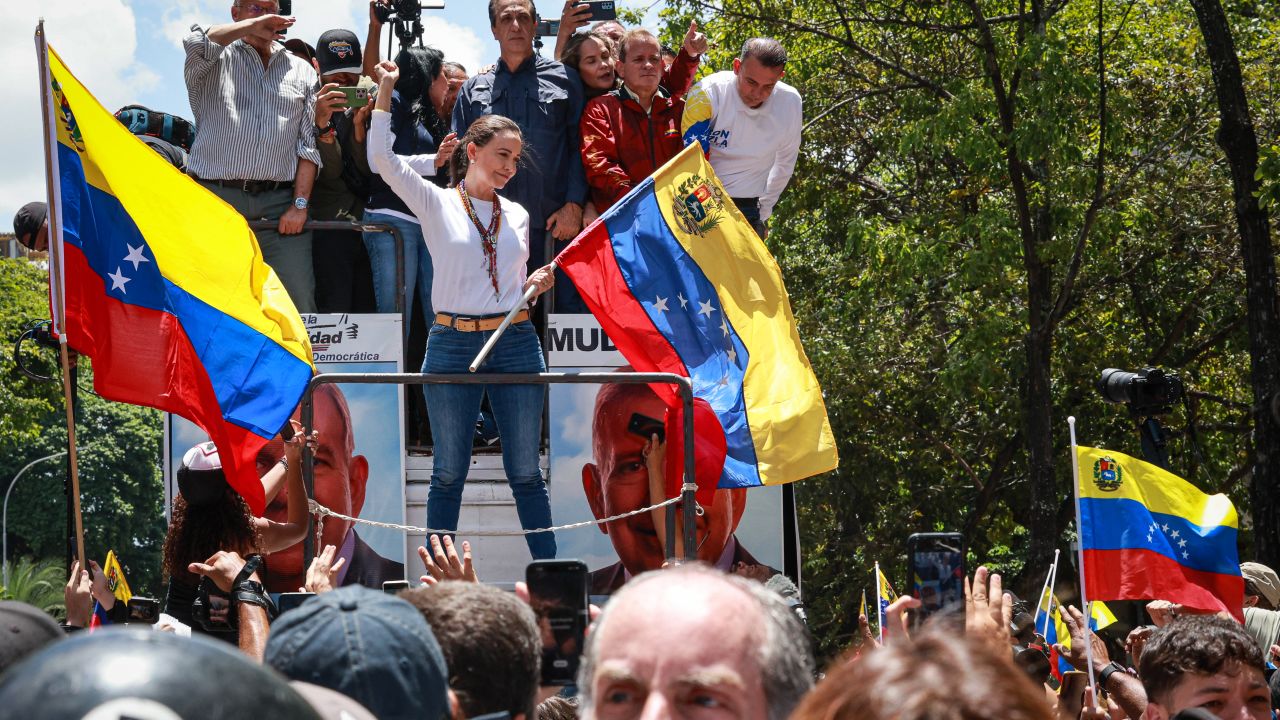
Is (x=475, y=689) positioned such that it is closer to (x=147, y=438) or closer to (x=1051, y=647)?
(x=1051, y=647)

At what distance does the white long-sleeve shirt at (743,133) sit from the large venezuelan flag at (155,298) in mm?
2768

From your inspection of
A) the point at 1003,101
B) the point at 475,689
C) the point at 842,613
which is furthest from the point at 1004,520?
the point at 475,689

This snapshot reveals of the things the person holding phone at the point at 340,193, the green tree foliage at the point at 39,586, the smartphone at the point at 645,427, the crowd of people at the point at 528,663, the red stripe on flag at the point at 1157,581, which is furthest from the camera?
the green tree foliage at the point at 39,586

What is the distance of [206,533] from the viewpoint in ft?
18.2

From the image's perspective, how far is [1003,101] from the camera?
15.9m

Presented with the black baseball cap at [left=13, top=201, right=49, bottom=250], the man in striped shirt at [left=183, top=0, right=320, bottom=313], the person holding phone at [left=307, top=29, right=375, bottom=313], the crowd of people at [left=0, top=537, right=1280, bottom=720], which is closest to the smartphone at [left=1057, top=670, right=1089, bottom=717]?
the crowd of people at [left=0, top=537, right=1280, bottom=720]

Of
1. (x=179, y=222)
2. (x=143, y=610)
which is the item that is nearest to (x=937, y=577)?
(x=143, y=610)

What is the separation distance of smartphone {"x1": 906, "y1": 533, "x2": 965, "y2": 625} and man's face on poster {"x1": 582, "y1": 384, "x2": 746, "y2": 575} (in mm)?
4839

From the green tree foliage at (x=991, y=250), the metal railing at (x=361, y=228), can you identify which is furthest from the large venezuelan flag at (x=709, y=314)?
the green tree foliage at (x=991, y=250)

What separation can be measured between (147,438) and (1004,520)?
4275 centimetres

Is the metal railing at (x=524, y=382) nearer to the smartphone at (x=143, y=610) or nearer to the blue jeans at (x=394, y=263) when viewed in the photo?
the smartphone at (x=143, y=610)

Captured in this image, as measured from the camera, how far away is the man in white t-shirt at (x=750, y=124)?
8320 mm

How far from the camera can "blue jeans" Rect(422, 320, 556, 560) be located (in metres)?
7.02

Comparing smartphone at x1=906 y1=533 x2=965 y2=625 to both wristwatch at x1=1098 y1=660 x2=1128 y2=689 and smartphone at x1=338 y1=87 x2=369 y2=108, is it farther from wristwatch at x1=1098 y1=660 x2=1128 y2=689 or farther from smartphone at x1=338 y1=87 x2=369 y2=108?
smartphone at x1=338 y1=87 x2=369 y2=108
